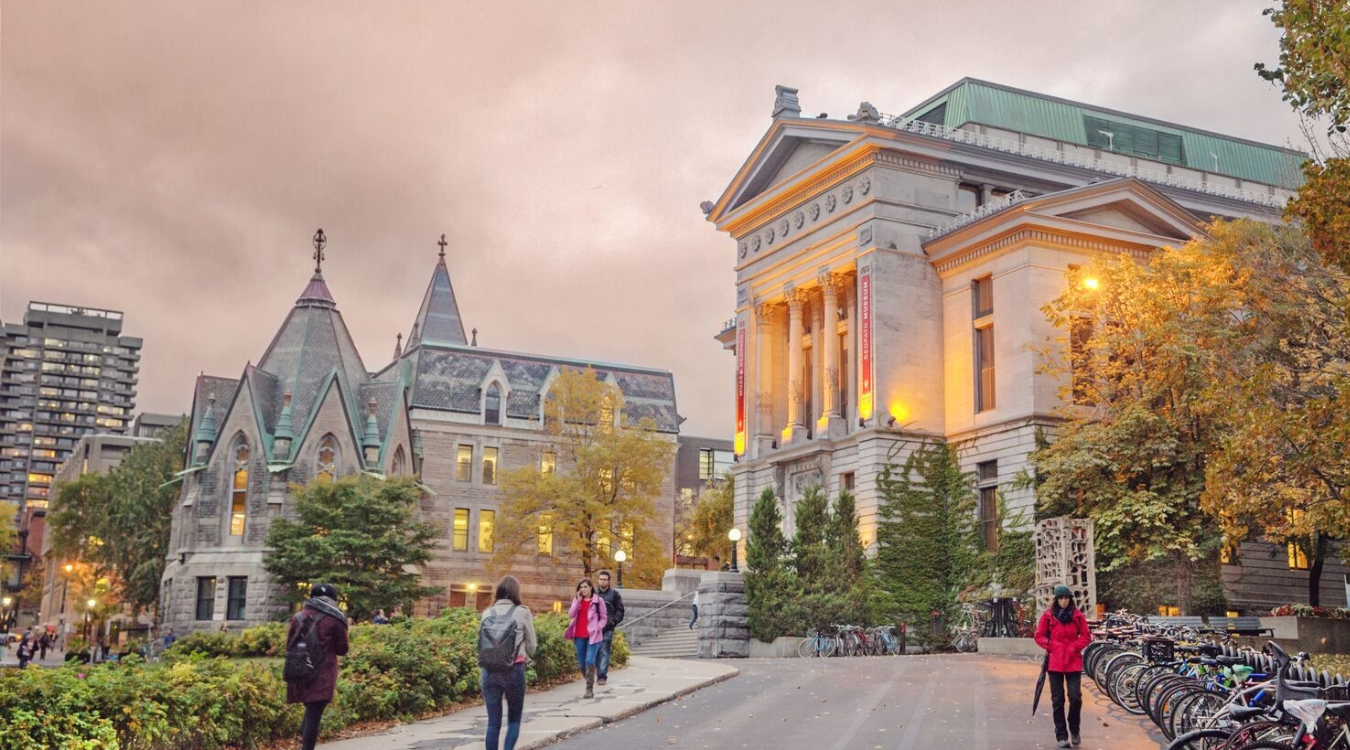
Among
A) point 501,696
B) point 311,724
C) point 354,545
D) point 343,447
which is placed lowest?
point 311,724

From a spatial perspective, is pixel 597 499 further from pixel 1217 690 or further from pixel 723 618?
pixel 1217 690

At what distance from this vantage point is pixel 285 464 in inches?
2302

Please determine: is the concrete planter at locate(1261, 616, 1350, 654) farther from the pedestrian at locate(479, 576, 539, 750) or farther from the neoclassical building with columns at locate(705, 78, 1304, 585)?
the pedestrian at locate(479, 576, 539, 750)

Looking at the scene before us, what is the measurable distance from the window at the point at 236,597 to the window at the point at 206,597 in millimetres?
804

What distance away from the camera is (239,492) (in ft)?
195

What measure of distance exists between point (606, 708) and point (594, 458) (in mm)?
41450

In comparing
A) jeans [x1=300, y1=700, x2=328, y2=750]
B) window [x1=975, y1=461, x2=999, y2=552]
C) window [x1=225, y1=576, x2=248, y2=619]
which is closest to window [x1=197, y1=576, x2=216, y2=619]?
window [x1=225, y1=576, x2=248, y2=619]

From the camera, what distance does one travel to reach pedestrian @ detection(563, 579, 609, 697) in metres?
22.6

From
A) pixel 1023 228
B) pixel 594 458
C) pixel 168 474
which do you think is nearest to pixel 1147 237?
pixel 1023 228

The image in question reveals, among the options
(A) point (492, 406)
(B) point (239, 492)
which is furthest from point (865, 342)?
(A) point (492, 406)

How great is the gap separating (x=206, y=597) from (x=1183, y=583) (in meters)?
40.4

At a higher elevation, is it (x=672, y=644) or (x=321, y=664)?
(x=321, y=664)

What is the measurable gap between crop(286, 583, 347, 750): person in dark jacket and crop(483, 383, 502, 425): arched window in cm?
5786

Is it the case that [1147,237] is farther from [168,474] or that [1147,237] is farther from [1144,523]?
[168,474]
